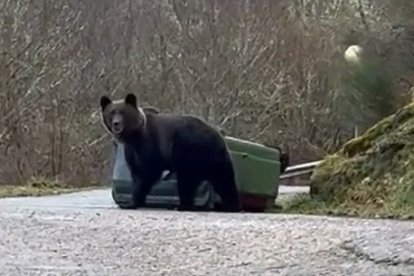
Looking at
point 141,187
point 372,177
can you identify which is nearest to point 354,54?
point 372,177

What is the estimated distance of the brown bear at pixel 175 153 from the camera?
35.7 ft

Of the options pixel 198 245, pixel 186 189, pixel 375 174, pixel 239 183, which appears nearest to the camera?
pixel 198 245

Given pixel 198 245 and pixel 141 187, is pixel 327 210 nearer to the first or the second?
pixel 141 187

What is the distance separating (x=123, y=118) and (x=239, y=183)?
139 cm

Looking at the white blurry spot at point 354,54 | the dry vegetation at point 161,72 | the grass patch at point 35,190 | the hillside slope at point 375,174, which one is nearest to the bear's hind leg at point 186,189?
the hillside slope at point 375,174

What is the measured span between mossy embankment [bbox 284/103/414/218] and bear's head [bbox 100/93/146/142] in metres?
1.86

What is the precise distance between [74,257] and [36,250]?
1.33ft

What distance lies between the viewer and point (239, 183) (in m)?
11.6

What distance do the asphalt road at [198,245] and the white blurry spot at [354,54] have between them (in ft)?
12.3

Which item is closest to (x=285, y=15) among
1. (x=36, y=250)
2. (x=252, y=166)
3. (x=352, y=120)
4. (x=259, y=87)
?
(x=259, y=87)

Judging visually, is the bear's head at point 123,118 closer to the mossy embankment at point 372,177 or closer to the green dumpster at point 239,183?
the green dumpster at point 239,183

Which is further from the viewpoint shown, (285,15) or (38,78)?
(285,15)

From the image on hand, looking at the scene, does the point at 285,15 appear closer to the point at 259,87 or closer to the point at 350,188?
the point at 259,87

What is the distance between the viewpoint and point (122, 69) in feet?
70.7
